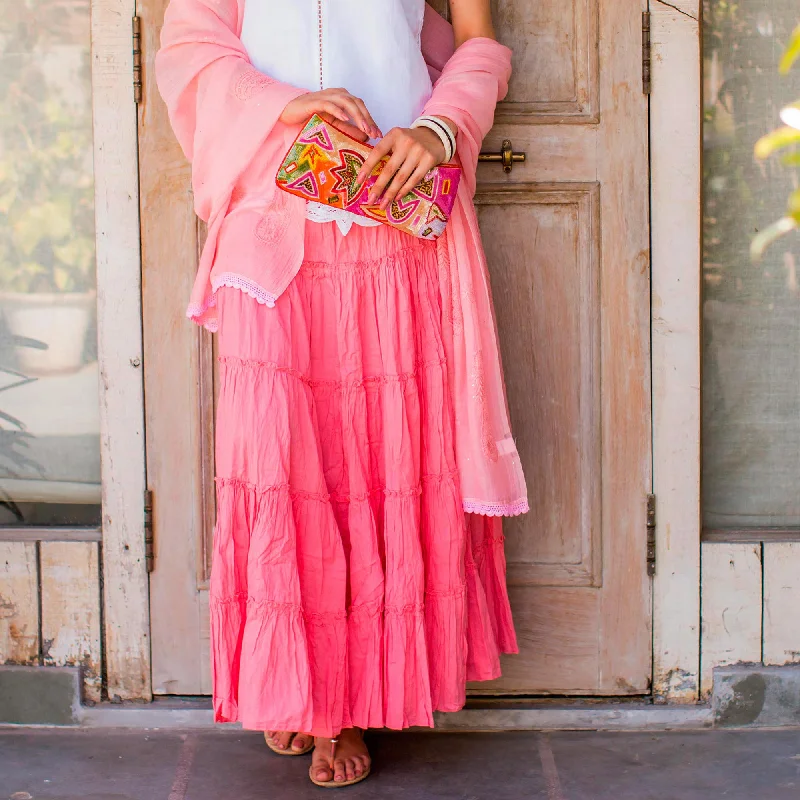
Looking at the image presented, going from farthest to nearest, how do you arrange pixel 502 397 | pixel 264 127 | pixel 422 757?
1. pixel 422 757
2. pixel 502 397
3. pixel 264 127

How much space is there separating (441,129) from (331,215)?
26 cm

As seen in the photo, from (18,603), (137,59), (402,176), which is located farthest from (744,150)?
(18,603)

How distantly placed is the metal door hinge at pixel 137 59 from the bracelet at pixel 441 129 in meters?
0.77

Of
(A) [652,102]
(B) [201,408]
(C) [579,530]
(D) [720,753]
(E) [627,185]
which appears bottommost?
(D) [720,753]

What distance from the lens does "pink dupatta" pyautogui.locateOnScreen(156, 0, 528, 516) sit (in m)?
1.77

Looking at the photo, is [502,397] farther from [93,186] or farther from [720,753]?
[93,186]

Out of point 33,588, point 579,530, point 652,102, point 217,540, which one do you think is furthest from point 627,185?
point 33,588

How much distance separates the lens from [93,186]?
2.27 m

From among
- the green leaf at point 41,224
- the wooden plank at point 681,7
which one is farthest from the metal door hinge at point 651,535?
the green leaf at point 41,224

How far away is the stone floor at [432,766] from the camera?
1.92 metres

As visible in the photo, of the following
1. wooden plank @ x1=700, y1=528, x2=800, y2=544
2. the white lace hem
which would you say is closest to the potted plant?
the white lace hem

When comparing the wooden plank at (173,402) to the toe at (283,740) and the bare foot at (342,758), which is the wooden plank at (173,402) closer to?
the toe at (283,740)

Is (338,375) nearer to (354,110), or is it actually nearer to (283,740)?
(354,110)

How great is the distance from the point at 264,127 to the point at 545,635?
1343mm
